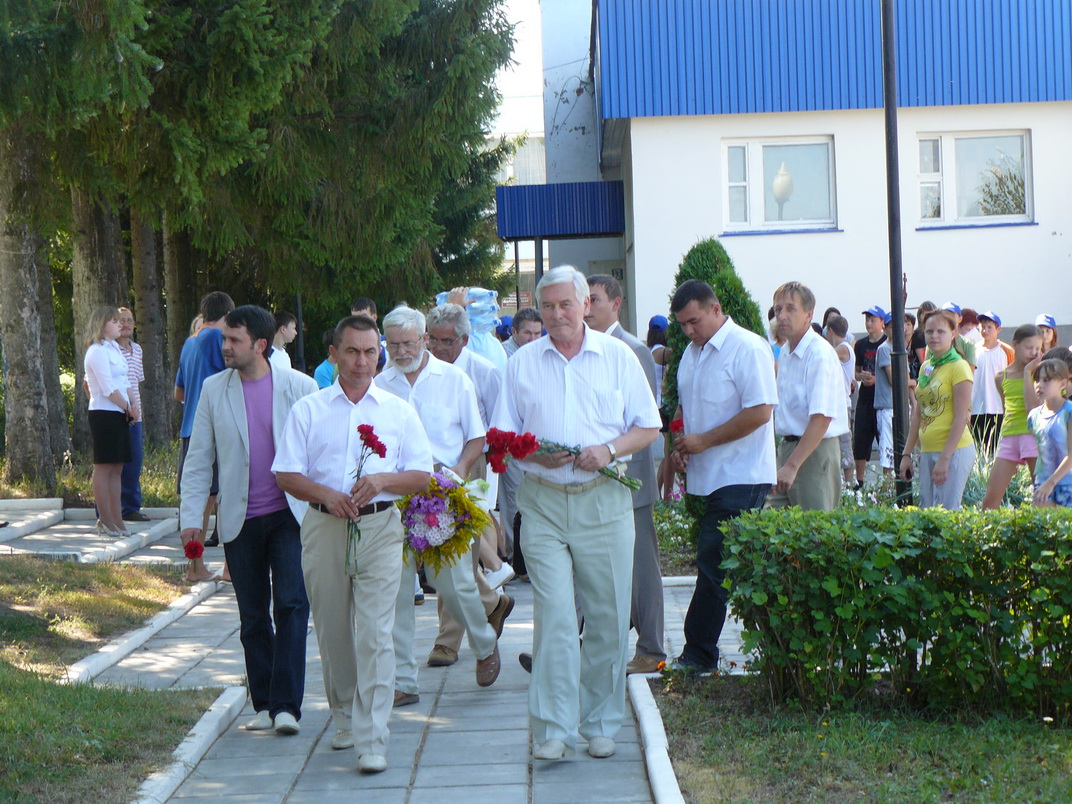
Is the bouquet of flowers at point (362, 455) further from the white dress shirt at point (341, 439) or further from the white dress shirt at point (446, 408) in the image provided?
the white dress shirt at point (446, 408)

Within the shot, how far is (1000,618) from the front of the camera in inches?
218

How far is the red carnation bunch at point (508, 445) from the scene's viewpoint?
5285 millimetres

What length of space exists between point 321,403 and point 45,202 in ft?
28.4

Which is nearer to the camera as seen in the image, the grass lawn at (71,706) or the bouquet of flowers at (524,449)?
the grass lawn at (71,706)

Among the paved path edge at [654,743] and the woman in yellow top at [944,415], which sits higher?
the woman in yellow top at [944,415]

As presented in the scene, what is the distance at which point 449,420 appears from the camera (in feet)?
22.5

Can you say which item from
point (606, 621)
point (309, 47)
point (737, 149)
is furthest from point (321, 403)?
point (737, 149)

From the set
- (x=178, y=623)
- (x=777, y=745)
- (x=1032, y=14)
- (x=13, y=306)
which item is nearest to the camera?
(x=777, y=745)

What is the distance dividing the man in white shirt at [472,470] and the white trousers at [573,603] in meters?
1.60

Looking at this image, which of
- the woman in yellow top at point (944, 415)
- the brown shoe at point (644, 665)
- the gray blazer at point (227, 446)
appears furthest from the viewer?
the woman in yellow top at point (944, 415)

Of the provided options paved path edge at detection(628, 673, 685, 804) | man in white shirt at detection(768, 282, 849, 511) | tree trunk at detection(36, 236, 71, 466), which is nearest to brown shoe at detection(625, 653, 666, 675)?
paved path edge at detection(628, 673, 685, 804)

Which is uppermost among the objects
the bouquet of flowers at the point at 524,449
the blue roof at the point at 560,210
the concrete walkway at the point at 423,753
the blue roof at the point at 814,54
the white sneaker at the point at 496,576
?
the blue roof at the point at 814,54

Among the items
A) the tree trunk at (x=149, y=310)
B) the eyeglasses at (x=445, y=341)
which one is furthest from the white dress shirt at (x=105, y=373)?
the tree trunk at (x=149, y=310)

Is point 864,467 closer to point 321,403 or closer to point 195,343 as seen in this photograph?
point 195,343
